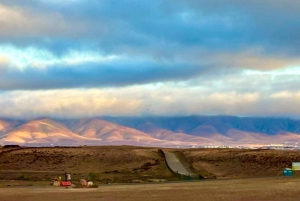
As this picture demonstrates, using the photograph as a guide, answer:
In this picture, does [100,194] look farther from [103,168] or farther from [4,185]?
[103,168]

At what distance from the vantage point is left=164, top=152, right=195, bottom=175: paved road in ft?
258

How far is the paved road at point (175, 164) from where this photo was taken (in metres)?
78.7

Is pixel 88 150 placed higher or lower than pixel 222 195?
higher

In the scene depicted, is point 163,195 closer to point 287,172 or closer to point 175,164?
point 287,172

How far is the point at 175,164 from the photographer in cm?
8681

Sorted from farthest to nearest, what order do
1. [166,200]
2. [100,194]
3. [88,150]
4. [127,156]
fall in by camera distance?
[88,150] < [127,156] < [100,194] < [166,200]

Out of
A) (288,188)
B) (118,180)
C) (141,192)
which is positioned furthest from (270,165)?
(141,192)

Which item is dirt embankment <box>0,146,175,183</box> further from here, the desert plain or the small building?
the small building

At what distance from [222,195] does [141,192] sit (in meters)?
8.91

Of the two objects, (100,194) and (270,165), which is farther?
(270,165)

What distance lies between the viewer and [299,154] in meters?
90.2

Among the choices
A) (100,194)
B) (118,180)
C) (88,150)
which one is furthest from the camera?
(88,150)

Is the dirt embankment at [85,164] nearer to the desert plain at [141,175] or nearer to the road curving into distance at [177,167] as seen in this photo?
the desert plain at [141,175]

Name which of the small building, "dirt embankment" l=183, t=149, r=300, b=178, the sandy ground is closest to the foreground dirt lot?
"dirt embankment" l=183, t=149, r=300, b=178
